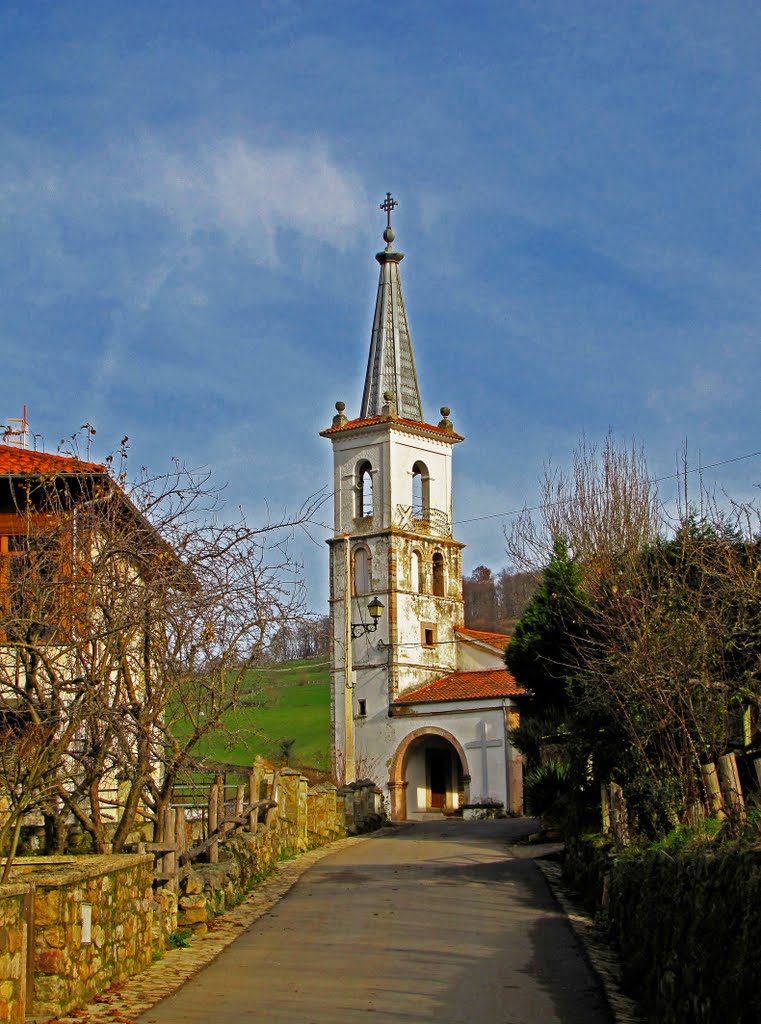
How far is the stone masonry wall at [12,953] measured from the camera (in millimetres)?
8422

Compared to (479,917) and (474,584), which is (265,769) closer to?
(479,917)

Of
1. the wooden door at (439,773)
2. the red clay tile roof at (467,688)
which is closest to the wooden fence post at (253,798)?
the red clay tile roof at (467,688)

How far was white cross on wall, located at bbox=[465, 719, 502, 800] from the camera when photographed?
43.9m

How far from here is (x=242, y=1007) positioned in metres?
10.0

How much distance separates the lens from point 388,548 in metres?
48.9

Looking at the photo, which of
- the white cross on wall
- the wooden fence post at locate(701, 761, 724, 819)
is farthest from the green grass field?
the wooden fence post at locate(701, 761, 724, 819)

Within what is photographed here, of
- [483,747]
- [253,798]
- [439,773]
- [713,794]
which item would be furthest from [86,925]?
[439,773]

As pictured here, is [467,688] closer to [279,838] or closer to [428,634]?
[428,634]

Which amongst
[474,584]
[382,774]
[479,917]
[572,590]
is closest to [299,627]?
[479,917]

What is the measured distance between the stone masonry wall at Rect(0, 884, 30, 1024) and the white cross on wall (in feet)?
117

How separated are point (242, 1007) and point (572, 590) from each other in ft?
50.5

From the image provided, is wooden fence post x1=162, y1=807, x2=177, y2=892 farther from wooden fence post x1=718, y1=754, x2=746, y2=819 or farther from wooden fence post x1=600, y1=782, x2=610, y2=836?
wooden fence post x1=600, y1=782, x2=610, y2=836

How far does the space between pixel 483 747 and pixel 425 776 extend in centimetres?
412

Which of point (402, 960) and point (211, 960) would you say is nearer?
point (402, 960)
